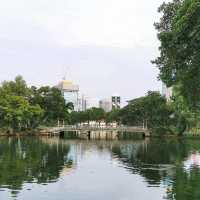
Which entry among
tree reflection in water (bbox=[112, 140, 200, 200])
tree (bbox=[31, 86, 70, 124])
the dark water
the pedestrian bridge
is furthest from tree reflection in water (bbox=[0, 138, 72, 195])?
tree (bbox=[31, 86, 70, 124])

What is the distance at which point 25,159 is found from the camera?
50844mm

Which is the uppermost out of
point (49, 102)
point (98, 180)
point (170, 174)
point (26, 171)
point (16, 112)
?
point (49, 102)

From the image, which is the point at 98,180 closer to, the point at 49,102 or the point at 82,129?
the point at 82,129

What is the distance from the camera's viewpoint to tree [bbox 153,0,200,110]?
92.8 feet

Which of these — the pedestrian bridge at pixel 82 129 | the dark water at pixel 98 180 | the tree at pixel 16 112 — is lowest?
the dark water at pixel 98 180

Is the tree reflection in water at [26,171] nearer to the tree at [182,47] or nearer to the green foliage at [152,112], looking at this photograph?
the tree at [182,47]

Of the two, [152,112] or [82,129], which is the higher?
[152,112]

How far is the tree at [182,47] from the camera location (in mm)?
28281

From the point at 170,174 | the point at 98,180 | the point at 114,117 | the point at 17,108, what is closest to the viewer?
the point at 98,180

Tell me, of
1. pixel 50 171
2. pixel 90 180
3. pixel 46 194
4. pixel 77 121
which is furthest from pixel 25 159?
pixel 77 121

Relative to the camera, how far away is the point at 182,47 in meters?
31.5

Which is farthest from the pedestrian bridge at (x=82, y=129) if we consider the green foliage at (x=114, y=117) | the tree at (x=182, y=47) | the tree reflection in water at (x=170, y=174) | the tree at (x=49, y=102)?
the tree at (x=182, y=47)

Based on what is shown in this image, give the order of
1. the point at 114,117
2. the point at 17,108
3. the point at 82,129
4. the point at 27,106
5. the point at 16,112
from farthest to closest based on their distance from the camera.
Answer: the point at 114,117, the point at 82,129, the point at 27,106, the point at 17,108, the point at 16,112

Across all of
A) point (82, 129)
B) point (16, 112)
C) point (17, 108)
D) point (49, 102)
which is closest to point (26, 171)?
point (16, 112)
